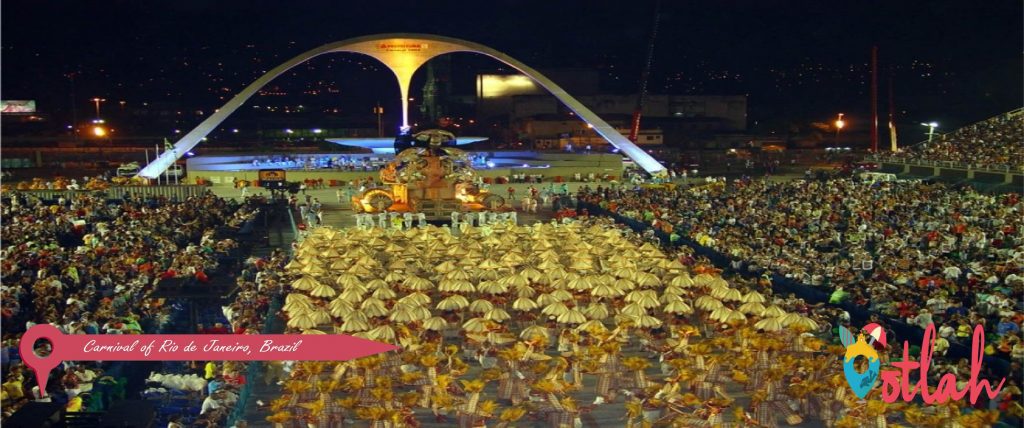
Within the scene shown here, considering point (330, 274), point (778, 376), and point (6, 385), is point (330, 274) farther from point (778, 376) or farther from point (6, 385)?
point (778, 376)

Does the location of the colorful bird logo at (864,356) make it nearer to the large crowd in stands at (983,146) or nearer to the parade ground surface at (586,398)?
the parade ground surface at (586,398)

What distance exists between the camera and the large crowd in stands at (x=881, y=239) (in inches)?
666

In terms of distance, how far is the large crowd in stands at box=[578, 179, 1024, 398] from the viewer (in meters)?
16.9

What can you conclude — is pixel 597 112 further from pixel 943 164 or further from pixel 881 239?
pixel 881 239

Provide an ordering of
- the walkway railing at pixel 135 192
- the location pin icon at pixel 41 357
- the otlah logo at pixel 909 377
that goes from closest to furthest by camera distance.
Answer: the otlah logo at pixel 909 377
the location pin icon at pixel 41 357
the walkway railing at pixel 135 192

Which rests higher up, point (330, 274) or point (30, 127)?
point (30, 127)

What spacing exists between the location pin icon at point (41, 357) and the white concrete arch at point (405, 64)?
33519 mm

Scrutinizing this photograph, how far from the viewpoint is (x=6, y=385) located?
13.6m

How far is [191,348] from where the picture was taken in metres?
14.4

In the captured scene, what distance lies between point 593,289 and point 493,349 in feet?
11.7

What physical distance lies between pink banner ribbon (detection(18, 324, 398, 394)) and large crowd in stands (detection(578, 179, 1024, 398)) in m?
8.88

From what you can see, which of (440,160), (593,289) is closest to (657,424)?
(593,289)

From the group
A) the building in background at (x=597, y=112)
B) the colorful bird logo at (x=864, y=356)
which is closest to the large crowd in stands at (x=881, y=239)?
the colorful bird logo at (x=864, y=356)

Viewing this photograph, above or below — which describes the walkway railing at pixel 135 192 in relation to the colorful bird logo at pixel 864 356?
above
